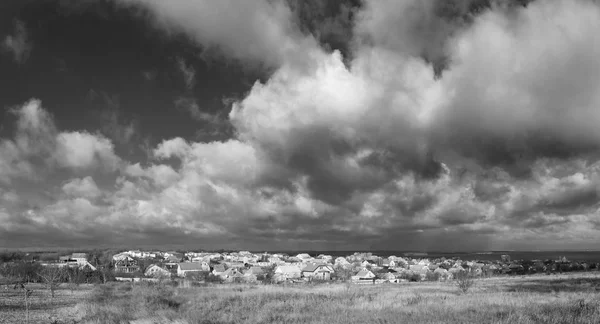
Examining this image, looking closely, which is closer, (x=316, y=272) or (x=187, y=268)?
(x=316, y=272)

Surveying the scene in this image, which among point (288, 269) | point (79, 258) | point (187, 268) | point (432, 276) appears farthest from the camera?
point (79, 258)

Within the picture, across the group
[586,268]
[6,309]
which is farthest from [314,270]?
[6,309]

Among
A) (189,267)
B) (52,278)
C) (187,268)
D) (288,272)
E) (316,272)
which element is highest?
(52,278)

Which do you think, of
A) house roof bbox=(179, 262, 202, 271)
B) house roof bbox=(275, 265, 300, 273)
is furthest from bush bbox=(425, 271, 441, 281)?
house roof bbox=(179, 262, 202, 271)

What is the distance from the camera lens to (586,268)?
8281 cm

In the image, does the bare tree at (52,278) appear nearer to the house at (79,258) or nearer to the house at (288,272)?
the house at (288,272)

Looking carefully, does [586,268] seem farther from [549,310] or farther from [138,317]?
[138,317]

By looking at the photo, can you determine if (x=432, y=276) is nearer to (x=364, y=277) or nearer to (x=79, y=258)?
(x=364, y=277)

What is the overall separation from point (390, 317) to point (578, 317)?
25.9 ft

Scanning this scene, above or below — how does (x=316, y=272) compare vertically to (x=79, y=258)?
below

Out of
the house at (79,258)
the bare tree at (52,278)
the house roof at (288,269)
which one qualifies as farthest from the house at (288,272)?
the house at (79,258)

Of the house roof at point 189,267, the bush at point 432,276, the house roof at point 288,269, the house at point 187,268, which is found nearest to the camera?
the bush at point 432,276

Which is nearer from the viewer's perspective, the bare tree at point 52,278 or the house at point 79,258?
the bare tree at point 52,278

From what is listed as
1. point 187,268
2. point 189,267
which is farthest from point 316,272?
point 187,268
